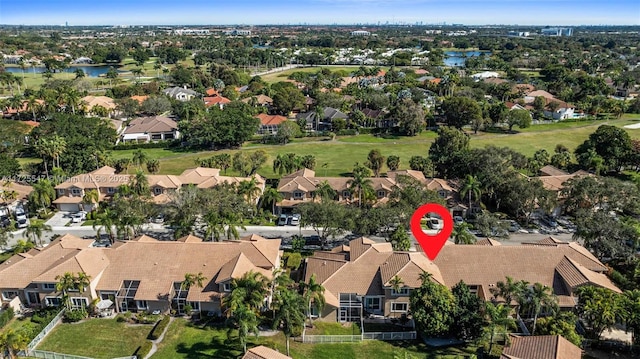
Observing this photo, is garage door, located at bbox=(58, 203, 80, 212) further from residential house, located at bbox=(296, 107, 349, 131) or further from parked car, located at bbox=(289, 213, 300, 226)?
residential house, located at bbox=(296, 107, 349, 131)

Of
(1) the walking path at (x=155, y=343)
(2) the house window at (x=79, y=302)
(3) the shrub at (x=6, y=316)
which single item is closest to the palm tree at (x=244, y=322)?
(1) the walking path at (x=155, y=343)

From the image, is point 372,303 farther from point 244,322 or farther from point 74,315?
point 74,315

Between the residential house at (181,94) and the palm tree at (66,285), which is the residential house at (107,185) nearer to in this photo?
the palm tree at (66,285)

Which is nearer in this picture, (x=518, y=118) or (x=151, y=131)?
(x=151, y=131)

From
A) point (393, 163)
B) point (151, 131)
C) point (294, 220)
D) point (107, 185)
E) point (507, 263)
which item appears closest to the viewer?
point (507, 263)

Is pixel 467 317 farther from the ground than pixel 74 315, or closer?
farther from the ground

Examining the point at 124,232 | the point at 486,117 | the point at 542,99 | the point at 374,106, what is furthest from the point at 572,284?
the point at 542,99

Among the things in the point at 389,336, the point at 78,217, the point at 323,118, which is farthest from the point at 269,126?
the point at 389,336

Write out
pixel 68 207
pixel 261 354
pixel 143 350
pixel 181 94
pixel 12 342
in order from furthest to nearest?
pixel 181 94 < pixel 68 207 < pixel 143 350 < pixel 12 342 < pixel 261 354

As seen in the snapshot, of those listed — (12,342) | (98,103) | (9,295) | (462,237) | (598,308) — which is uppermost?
(98,103)
